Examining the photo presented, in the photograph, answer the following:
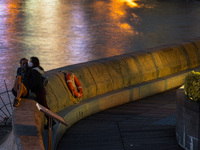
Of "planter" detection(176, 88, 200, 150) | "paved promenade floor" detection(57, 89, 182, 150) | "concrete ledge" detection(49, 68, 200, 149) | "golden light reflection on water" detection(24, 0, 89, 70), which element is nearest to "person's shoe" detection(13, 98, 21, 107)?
"concrete ledge" detection(49, 68, 200, 149)

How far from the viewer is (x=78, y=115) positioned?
947 centimetres

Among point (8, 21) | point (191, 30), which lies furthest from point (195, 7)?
point (8, 21)

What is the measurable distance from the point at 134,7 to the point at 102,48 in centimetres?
1467

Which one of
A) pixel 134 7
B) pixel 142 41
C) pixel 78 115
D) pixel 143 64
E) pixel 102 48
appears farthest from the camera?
pixel 134 7

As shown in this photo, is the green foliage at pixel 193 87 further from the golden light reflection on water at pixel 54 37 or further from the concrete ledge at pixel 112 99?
the golden light reflection on water at pixel 54 37

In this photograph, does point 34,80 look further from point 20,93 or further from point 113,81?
point 113,81

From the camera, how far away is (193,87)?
784 centimetres

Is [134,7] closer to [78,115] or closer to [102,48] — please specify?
[102,48]

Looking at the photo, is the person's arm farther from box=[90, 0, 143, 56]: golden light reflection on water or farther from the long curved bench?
box=[90, 0, 143, 56]: golden light reflection on water

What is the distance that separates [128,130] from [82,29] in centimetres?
1551

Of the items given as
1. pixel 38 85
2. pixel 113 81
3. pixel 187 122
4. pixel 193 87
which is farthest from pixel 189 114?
pixel 113 81

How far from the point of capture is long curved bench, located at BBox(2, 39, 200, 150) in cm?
870

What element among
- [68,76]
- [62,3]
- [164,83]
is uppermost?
[68,76]

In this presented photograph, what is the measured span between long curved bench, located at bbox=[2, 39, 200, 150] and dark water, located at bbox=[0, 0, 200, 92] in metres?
4.13
